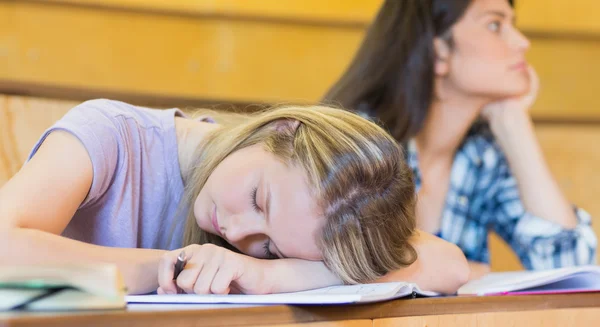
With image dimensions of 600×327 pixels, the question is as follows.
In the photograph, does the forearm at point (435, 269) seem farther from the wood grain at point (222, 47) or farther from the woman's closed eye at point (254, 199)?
the wood grain at point (222, 47)

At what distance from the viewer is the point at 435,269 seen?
0.82 m

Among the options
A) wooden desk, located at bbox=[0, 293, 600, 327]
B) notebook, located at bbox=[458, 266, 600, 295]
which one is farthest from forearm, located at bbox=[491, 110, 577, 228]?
wooden desk, located at bbox=[0, 293, 600, 327]

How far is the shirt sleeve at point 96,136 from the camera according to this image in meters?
0.78

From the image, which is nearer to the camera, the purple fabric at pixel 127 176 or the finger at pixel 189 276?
the finger at pixel 189 276

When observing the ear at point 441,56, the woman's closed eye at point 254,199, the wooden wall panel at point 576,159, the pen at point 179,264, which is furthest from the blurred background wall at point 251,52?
the pen at point 179,264

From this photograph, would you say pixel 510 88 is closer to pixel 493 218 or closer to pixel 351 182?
pixel 493 218

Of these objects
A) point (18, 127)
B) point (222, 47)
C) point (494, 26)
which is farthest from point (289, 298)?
point (222, 47)

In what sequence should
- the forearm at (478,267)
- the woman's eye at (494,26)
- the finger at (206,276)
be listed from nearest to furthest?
1. the finger at (206,276)
2. the forearm at (478,267)
3. the woman's eye at (494,26)

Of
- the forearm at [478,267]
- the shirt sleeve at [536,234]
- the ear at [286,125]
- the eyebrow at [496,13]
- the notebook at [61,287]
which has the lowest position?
the forearm at [478,267]

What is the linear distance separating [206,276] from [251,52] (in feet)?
5.60

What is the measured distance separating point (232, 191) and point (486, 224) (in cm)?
93

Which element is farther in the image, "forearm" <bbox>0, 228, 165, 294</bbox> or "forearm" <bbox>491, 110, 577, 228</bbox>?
"forearm" <bbox>491, 110, 577, 228</bbox>

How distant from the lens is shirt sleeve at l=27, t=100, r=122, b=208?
0.78 meters

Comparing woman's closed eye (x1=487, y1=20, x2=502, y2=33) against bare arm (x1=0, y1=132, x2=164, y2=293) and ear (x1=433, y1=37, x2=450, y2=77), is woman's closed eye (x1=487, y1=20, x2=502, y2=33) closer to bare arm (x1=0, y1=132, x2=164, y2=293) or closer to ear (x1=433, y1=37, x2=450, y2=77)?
ear (x1=433, y1=37, x2=450, y2=77)
